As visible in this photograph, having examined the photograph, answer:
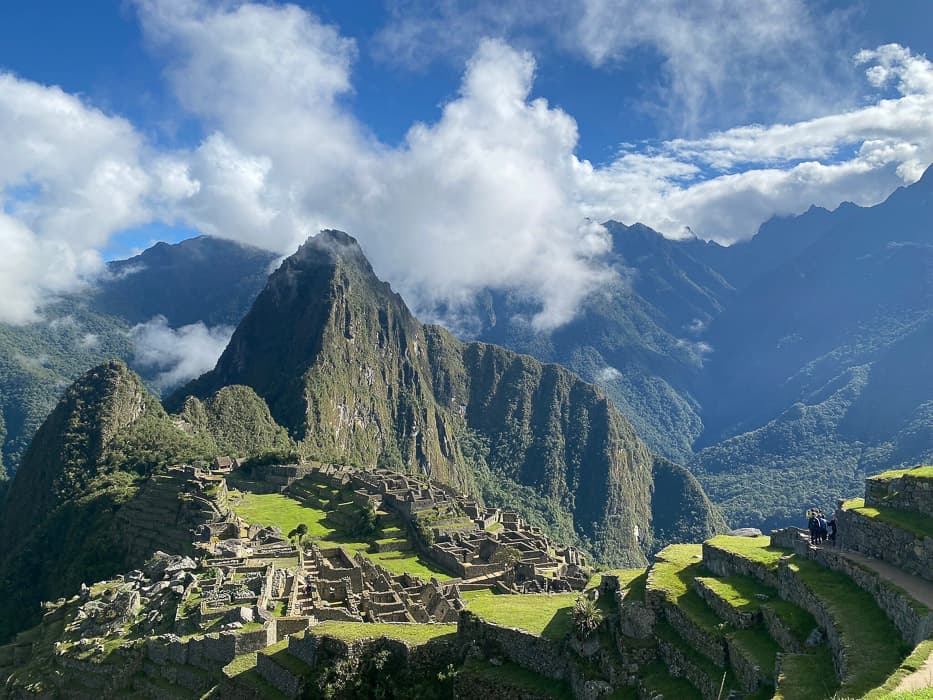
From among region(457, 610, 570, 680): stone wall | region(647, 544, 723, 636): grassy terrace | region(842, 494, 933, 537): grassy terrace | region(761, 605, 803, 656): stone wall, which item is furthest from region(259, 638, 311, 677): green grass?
region(842, 494, 933, 537): grassy terrace

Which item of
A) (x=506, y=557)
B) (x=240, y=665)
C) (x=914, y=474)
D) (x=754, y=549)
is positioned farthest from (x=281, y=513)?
(x=914, y=474)

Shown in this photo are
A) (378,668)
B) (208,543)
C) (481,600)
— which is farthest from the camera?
(208,543)

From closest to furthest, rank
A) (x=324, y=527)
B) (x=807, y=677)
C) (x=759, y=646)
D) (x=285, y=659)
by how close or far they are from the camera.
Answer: (x=807, y=677), (x=759, y=646), (x=285, y=659), (x=324, y=527)

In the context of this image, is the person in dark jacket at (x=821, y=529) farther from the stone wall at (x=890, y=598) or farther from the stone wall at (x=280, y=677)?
the stone wall at (x=280, y=677)

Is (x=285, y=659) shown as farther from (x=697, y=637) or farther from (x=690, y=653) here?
(x=697, y=637)

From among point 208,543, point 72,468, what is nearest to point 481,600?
point 208,543

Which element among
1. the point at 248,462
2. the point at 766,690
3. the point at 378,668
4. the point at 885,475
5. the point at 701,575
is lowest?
the point at 766,690

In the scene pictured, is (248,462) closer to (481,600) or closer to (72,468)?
(72,468)

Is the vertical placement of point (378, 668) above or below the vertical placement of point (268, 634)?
below
